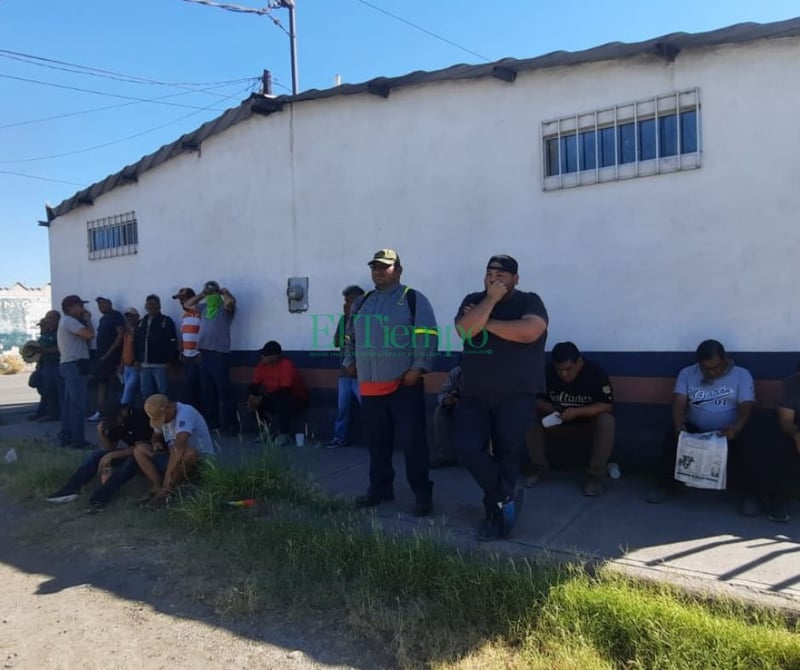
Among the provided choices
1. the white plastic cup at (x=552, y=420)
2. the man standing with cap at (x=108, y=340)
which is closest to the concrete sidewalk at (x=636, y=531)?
the white plastic cup at (x=552, y=420)

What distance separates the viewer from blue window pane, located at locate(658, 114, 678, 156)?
15.8 feet

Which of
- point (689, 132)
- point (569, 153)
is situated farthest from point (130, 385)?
point (689, 132)

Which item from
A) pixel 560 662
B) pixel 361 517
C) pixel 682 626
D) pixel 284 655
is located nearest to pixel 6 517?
pixel 361 517

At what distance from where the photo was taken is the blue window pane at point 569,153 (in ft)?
17.3

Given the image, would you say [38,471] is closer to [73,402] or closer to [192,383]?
[73,402]

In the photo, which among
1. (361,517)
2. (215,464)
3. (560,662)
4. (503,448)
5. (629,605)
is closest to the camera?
(560,662)

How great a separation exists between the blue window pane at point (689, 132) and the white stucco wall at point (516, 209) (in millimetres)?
77

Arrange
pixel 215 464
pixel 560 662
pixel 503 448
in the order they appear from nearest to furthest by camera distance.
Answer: pixel 560 662 → pixel 503 448 → pixel 215 464

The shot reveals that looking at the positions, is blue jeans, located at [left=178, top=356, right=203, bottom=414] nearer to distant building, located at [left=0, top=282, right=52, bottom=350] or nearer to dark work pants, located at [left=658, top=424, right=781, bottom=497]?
dark work pants, located at [left=658, top=424, right=781, bottom=497]

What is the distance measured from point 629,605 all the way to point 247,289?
18.6 feet

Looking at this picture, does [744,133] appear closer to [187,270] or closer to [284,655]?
[284,655]

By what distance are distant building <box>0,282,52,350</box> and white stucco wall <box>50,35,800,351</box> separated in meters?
26.4

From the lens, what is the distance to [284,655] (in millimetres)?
3070

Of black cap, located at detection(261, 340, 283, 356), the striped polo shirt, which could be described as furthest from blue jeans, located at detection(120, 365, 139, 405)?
black cap, located at detection(261, 340, 283, 356)
